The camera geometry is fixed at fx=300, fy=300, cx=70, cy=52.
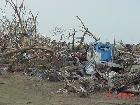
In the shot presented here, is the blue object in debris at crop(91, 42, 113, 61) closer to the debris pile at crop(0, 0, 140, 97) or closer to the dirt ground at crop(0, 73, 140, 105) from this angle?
the debris pile at crop(0, 0, 140, 97)

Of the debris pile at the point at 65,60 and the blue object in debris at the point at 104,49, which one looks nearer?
the debris pile at the point at 65,60

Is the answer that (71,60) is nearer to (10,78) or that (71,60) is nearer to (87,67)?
(87,67)

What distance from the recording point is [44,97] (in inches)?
288

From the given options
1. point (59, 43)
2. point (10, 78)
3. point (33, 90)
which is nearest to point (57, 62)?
point (10, 78)

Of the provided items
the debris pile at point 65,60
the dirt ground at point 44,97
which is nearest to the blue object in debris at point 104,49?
the debris pile at point 65,60

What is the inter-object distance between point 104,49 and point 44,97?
5325mm

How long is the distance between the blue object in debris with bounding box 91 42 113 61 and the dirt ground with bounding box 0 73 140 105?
115 inches

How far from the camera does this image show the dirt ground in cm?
669

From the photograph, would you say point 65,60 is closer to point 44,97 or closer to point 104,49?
point 104,49

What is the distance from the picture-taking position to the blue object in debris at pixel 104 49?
11992 mm

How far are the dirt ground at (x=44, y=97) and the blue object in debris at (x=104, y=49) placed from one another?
292cm

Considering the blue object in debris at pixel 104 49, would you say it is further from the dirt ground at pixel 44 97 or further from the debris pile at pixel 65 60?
the dirt ground at pixel 44 97

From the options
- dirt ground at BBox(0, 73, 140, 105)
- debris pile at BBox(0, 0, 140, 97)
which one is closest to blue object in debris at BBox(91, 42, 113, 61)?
debris pile at BBox(0, 0, 140, 97)

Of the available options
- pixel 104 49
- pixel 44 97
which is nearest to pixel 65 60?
pixel 104 49
